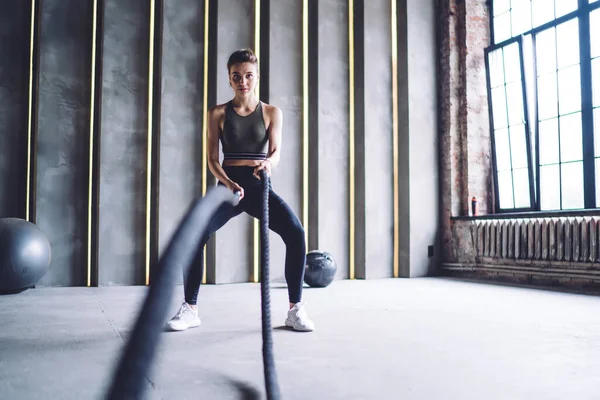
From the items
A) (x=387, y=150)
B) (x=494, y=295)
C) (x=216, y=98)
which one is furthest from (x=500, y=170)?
(x=216, y=98)

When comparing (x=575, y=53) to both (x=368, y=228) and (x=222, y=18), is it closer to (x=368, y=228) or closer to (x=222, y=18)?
(x=368, y=228)

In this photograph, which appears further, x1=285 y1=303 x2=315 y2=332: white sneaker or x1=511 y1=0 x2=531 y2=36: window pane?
x1=511 y1=0 x2=531 y2=36: window pane

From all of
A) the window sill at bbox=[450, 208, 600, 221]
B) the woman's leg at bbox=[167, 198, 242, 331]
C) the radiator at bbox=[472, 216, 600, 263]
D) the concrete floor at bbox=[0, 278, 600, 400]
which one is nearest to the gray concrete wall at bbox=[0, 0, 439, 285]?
the window sill at bbox=[450, 208, 600, 221]

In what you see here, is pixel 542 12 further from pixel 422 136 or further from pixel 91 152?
pixel 91 152

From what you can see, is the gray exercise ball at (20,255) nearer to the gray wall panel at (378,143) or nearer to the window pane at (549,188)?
the gray wall panel at (378,143)

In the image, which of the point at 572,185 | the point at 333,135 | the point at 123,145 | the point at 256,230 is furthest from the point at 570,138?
the point at 123,145

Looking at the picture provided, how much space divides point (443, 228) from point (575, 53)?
2.39m

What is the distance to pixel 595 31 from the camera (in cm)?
489

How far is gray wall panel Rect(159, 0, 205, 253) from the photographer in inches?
202

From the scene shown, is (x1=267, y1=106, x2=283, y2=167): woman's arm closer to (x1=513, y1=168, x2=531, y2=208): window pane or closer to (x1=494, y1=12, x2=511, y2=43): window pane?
(x1=513, y1=168, x2=531, y2=208): window pane

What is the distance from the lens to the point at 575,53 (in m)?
5.08

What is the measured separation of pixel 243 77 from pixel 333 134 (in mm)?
3363

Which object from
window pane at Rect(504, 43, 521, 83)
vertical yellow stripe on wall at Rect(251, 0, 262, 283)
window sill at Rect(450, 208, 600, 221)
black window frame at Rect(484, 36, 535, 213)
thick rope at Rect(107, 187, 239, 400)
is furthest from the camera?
window pane at Rect(504, 43, 521, 83)

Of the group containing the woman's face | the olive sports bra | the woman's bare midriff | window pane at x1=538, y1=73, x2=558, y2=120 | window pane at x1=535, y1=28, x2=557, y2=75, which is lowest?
the woman's bare midriff
